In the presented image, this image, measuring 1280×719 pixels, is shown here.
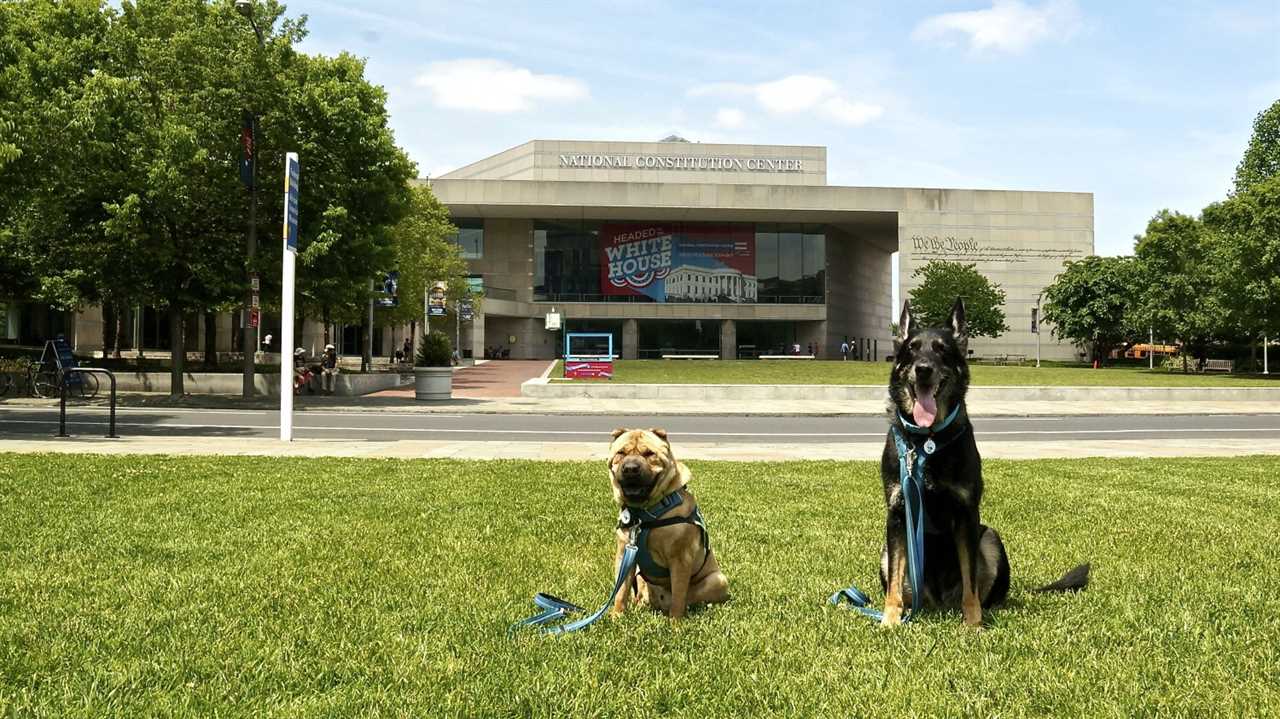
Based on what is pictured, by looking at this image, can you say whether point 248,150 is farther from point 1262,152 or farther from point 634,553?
point 1262,152

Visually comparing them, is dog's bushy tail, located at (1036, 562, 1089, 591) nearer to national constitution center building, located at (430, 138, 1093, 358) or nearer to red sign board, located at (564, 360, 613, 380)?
red sign board, located at (564, 360, 613, 380)

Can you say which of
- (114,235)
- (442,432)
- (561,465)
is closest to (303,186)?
(114,235)

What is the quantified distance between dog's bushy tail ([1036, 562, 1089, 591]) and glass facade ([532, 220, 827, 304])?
70096 millimetres

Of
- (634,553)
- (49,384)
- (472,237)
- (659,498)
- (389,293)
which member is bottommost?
(49,384)

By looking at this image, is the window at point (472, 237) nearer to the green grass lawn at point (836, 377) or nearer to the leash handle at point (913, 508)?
the green grass lawn at point (836, 377)

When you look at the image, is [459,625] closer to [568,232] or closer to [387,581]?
[387,581]

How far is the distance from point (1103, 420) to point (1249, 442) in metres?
6.31

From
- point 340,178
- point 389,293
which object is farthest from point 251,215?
point 389,293

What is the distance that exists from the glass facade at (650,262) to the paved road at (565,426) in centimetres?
5274

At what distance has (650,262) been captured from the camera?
245ft

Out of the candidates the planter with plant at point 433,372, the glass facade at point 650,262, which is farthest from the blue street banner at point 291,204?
the glass facade at point 650,262

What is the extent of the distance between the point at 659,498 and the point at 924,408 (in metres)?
1.26

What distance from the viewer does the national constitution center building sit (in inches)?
2756

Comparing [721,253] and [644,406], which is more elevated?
[721,253]
